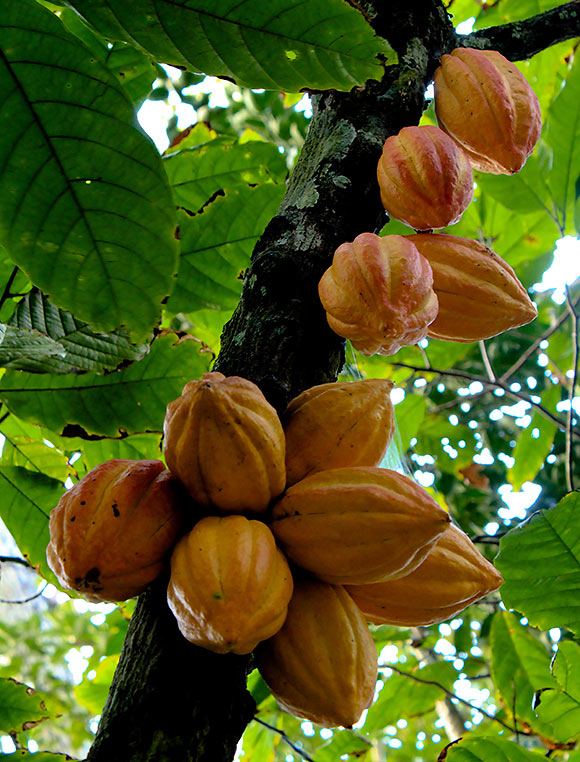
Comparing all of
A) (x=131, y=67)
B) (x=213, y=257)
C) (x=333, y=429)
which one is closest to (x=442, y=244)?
(x=333, y=429)

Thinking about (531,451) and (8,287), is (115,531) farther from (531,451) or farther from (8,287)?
(531,451)

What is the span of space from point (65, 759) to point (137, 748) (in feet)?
1.35

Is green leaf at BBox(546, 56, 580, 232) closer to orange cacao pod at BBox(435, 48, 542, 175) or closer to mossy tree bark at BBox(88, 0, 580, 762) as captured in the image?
mossy tree bark at BBox(88, 0, 580, 762)

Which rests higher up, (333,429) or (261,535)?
(333,429)

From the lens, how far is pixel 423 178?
1174 mm

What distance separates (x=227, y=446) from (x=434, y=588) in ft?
1.16

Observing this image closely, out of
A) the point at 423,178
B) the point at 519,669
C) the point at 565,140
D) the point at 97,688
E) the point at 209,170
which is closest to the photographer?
the point at 423,178

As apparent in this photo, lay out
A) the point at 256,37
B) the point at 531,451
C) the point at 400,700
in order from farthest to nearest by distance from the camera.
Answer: the point at 531,451 → the point at 400,700 → the point at 256,37

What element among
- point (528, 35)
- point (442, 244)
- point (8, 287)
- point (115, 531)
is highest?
point (528, 35)

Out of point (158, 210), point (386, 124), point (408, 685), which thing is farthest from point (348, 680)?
point (408, 685)

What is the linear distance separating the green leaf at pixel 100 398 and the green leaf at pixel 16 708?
0.59 metres

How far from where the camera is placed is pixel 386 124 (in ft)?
4.33

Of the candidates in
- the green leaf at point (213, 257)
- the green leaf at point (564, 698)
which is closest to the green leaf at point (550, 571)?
the green leaf at point (564, 698)

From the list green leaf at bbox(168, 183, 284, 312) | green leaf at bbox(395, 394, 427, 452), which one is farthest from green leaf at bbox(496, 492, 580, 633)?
green leaf at bbox(395, 394, 427, 452)
